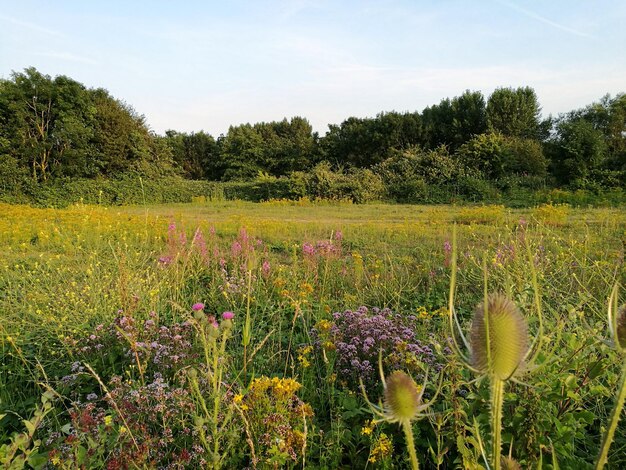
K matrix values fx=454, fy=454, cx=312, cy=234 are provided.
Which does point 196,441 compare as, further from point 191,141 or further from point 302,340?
point 191,141

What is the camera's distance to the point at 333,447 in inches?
75.6

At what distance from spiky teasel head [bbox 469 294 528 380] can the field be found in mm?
18

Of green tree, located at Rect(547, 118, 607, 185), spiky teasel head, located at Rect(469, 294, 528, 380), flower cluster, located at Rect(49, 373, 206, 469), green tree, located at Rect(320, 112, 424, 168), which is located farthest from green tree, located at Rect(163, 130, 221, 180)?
spiky teasel head, located at Rect(469, 294, 528, 380)

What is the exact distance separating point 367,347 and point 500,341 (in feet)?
5.79

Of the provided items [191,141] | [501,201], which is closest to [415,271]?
[501,201]

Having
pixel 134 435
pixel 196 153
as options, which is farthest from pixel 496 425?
pixel 196 153

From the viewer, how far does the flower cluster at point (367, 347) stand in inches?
96.9

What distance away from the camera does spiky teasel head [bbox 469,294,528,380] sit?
0.80m

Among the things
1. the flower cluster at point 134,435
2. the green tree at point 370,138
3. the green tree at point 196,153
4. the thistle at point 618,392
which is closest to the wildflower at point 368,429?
the flower cluster at point 134,435

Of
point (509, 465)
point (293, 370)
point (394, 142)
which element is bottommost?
point (293, 370)

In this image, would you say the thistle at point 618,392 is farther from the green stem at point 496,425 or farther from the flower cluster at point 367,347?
the flower cluster at point 367,347

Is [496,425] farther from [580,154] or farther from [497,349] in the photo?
[580,154]

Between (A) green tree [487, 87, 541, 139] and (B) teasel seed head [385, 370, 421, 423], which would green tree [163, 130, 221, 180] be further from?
(B) teasel seed head [385, 370, 421, 423]

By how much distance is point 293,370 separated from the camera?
8.39 ft
